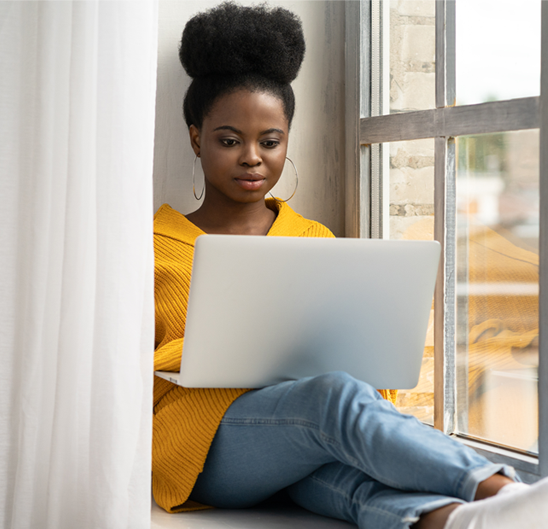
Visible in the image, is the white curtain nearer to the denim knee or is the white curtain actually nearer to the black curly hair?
the denim knee

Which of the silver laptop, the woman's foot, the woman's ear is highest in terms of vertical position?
the woman's ear

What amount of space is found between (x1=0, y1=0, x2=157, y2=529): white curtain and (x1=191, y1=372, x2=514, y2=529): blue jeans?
0.78 feet

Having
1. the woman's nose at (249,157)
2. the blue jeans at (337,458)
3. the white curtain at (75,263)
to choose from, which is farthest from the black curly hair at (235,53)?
the blue jeans at (337,458)

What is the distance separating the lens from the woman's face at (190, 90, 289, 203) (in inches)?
56.1

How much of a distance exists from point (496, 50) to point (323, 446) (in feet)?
2.91

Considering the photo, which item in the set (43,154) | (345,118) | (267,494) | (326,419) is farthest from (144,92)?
(345,118)

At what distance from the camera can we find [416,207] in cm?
153

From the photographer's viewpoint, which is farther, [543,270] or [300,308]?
[543,270]

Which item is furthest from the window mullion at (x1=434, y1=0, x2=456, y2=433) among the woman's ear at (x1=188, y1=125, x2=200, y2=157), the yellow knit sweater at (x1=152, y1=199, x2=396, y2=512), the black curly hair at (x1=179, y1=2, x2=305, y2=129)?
the woman's ear at (x1=188, y1=125, x2=200, y2=157)

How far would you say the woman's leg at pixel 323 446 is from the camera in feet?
2.78

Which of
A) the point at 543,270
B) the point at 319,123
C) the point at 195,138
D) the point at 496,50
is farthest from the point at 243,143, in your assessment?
the point at 543,270

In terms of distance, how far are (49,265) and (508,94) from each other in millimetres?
959

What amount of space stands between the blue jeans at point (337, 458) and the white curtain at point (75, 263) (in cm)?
24

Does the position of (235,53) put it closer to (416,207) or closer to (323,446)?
(416,207)
